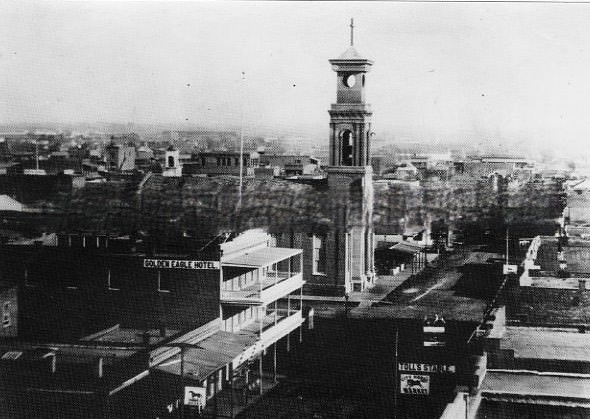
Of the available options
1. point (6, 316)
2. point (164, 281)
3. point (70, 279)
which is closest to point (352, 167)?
Result: point (164, 281)

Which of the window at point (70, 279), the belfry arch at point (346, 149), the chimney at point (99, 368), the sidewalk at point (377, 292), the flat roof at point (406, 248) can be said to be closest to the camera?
the chimney at point (99, 368)

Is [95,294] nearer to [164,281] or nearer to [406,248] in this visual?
[164,281]

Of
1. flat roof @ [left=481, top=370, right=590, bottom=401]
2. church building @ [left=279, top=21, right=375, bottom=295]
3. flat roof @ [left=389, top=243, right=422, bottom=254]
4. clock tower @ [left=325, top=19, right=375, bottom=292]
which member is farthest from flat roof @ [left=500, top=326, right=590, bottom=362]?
flat roof @ [left=389, top=243, right=422, bottom=254]

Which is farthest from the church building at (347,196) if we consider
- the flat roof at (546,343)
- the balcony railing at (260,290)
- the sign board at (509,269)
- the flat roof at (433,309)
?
the flat roof at (546,343)

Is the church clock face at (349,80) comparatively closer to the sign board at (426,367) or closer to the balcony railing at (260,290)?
the balcony railing at (260,290)

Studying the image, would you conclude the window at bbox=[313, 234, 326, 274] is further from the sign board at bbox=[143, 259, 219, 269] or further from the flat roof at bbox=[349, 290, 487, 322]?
the sign board at bbox=[143, 259, 219, 269]

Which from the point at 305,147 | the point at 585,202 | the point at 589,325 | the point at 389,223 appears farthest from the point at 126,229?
the point at 305,147
